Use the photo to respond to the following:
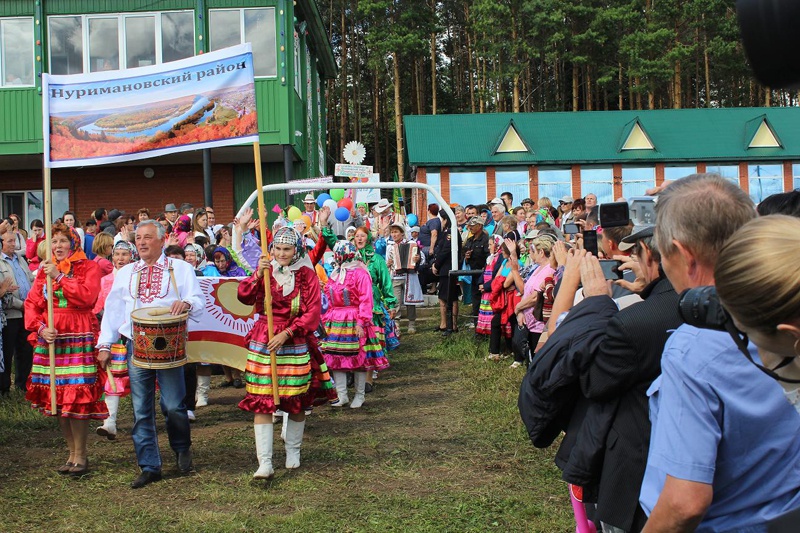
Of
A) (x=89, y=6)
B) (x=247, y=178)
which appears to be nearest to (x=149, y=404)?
(x=89, y=6)

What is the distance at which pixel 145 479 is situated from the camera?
21.7ft

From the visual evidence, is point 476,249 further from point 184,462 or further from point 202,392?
point 184,462

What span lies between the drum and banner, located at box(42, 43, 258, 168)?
4.31 feet

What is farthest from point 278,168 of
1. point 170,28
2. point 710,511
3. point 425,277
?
point 710,511

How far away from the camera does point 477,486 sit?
20.6 ft

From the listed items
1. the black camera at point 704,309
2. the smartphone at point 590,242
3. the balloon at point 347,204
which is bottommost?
the black camera at point 704,309

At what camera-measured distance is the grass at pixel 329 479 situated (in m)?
5.69

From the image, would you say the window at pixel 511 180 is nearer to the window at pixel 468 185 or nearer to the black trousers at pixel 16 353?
the window at pixel 468 185

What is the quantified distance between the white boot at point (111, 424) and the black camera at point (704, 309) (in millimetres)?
6954

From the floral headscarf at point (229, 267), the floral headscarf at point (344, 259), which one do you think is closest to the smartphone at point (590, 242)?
the floral headscarf at point (344, 259)

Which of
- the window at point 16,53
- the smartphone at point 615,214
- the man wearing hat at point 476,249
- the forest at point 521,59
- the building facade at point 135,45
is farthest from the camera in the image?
the forest at point 521,59

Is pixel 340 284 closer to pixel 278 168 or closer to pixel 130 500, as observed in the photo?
pixel 130 500

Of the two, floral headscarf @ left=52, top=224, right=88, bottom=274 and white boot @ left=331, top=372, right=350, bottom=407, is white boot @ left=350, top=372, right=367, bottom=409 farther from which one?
floral headscarf @ left=52, top=224, right=88, bottom=274

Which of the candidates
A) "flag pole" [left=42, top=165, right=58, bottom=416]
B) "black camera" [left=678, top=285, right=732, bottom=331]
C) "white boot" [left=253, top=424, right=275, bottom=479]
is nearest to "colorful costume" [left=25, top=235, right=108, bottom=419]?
"flag pole" [left=42, top=165, right=58, bottom=416]
